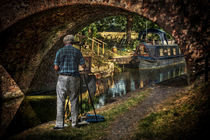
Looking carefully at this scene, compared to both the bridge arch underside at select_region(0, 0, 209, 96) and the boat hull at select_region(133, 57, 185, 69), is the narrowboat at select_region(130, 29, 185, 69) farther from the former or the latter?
the bridge arch underside at select_region(0, 0, 209, 96)

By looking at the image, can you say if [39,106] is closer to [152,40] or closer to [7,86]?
[7,86]

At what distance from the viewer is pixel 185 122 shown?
3516mm

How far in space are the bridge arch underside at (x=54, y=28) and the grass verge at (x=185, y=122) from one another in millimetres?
694

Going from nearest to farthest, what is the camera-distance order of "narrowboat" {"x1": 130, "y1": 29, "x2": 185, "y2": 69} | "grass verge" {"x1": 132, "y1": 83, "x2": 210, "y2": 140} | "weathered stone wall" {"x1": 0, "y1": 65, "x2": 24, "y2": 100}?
"grass verge" {"x1": 132, "y1": 83, "x2": 210, "y2": 140} → "weathered stone wall" {"x1": 0, "y1": 65, "x2": 24, "y2": 100} → "narrowboat" {"x1": 130, "y1": 29, "x2": 185, "y2": 69}

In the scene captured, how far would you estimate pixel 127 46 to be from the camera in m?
22.4

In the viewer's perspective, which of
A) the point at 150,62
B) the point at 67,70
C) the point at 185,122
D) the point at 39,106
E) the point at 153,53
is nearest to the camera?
the point at 185,122

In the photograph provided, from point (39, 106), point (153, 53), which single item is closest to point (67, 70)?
point (39, 106)

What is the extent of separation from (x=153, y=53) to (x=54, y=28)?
40.8 ft

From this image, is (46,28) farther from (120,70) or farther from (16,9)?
(120,70)

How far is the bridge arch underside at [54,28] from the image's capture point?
425 cm

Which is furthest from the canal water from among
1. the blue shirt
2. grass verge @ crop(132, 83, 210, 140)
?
grass verge @ crop(132, 83, 210, 140)

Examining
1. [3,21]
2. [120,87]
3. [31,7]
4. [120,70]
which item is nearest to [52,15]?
[31,7]

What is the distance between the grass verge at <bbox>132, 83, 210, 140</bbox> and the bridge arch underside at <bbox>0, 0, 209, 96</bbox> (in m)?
0.69

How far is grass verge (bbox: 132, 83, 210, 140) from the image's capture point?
10.2 feet
